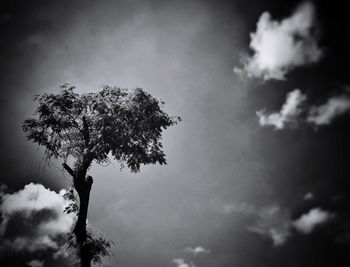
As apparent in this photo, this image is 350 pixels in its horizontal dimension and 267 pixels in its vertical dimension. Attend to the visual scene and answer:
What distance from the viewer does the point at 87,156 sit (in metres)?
13.2

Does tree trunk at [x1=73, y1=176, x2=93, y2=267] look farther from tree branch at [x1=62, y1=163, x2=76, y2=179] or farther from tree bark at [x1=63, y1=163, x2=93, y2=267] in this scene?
tree branch at [x1=62, y1=163, x2=76, y2=179]

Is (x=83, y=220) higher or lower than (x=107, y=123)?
lower

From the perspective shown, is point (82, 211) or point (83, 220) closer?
point (83, 220)

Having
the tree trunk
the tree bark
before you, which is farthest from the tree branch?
the tree trunk

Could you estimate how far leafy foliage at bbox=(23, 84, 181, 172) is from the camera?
41.9ft

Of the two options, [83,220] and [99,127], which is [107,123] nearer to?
[99,127]

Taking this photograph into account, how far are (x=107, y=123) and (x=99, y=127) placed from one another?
60 centimetres

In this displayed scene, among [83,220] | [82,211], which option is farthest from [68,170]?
Result: [83,220]

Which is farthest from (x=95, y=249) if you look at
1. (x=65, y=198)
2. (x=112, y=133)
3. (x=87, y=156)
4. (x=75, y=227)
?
(x=112, y=133)

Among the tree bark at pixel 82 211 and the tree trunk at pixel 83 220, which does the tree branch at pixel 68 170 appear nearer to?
the tree bark at pixel 82 211

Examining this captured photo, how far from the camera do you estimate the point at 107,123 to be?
1293 centimetres

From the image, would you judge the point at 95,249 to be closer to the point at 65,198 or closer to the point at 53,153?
the point at 65,198

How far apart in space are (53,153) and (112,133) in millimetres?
4200

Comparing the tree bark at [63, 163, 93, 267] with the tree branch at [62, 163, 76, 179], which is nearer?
the tree bark at [63, 163, 93, 267]
